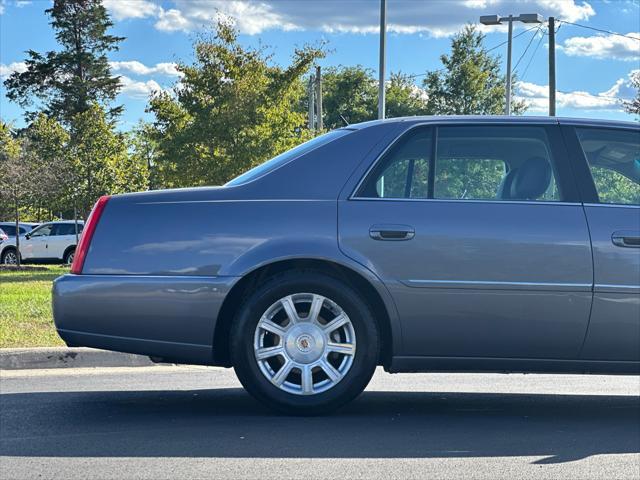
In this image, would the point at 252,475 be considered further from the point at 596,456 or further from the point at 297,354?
the point at 596,456

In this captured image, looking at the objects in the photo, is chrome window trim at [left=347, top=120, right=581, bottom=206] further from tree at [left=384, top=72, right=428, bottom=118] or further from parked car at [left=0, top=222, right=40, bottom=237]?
tree at [left=384, top=72, right=428, bottom=118]

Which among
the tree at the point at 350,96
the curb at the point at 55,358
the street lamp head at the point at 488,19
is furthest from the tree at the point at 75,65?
the curb at the point at 55,358

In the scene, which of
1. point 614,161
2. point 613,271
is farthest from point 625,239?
point 614,161

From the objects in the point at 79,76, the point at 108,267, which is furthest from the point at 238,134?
the point at 79,76

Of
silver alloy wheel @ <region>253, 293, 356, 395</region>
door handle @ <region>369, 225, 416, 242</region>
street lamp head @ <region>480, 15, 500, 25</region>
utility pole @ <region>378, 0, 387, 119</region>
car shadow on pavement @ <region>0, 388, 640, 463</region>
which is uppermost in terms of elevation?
street lamp head @ <region>480, 15, 500, 25</region>

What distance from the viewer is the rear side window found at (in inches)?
208

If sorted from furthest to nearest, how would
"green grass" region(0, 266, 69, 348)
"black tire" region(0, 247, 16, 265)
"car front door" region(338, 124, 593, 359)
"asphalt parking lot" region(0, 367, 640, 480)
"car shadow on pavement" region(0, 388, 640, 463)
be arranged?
"black tire" region(0, 247, 16, 265), "green grass" region(0, 266, 69, 348), "car front door" region(338, 124, 593, 359), "car shadow on pavement" region(0, 388, 640, 463), "asphalt parking lot" region(0, 367, 640, 480)

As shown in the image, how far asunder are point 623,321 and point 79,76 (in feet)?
167

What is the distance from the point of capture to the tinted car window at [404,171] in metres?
5.15

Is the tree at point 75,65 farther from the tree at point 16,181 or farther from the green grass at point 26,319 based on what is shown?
the green grass at point 26,319

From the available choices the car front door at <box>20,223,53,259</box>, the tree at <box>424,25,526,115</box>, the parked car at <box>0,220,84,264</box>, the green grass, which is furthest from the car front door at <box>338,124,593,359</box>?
the tree at <box>424,25,526,115</box>

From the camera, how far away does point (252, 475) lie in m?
4.11

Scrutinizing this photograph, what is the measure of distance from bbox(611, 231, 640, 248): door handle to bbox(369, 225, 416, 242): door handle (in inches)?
43.8

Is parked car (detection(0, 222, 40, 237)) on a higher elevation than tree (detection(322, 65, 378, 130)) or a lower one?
lower
